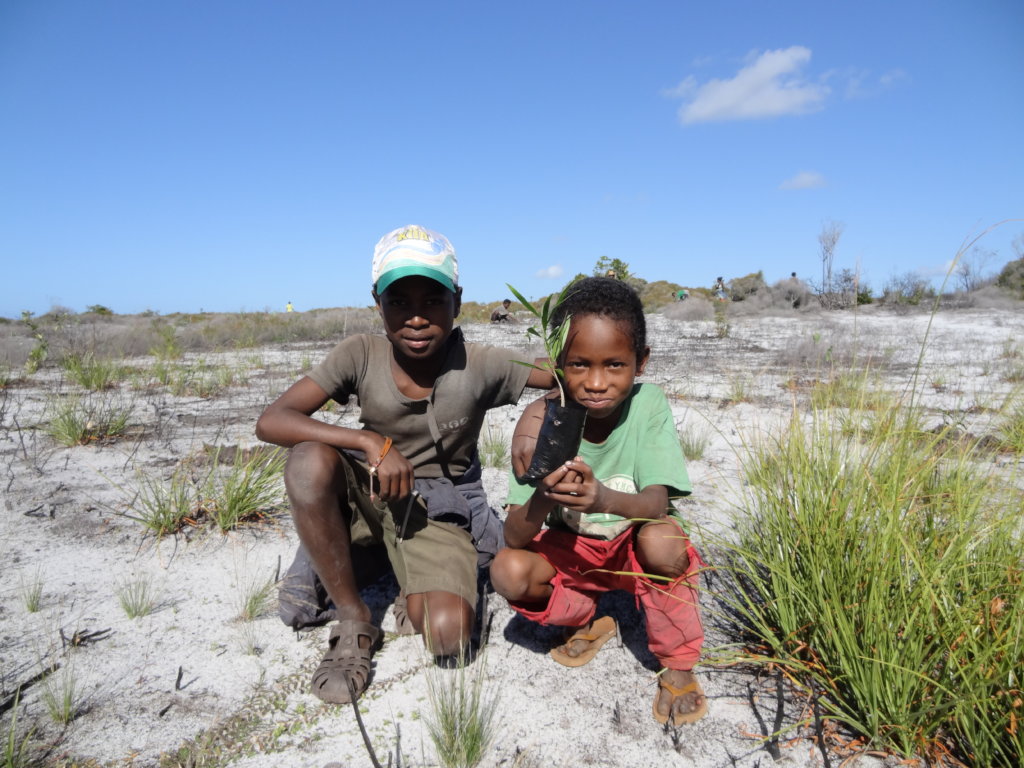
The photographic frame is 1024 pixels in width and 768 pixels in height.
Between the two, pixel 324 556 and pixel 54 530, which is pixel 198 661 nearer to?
pixel 324 556

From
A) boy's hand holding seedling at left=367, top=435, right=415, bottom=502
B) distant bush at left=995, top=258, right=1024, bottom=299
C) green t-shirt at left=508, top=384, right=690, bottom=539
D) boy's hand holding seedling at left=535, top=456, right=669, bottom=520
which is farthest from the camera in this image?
distant bush at left=995, top=258, right=1024, bottom=299

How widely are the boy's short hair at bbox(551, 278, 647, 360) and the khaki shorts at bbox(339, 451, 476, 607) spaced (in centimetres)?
90

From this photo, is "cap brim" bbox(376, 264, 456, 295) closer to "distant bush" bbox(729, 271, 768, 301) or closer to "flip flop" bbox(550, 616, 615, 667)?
"flip flop" bbox(550, 616, 615, 667)

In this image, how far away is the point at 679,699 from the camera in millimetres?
1679

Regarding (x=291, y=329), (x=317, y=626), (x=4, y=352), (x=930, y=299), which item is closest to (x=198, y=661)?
(x=317, y=626)

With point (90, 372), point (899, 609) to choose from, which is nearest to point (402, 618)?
point (899, 609)

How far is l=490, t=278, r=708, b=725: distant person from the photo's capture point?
5.43 ft

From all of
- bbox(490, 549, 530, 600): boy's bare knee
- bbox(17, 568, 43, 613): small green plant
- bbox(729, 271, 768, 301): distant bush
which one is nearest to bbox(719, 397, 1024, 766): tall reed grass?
bbox(490, 549, 530, 600): boy's bare knee

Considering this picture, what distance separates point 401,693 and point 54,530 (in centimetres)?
216

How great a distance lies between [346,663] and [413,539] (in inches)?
18.9

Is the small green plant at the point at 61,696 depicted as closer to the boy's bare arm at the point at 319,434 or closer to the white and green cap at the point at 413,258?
the boy's bare arm at the point at 319,434

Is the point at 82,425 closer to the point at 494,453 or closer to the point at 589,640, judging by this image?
the point at 494,453

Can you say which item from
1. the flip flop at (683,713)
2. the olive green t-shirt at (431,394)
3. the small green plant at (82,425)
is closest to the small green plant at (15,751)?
the olive green t-shirt at (431,394)

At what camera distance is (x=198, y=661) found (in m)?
1.94
